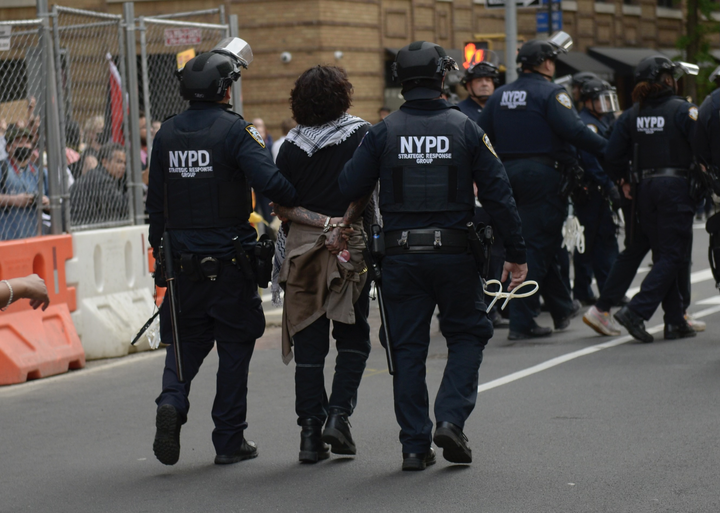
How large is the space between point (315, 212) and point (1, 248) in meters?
3.53

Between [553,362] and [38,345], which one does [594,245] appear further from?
[38,345]

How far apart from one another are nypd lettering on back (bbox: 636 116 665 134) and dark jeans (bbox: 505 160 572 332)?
0.73 m

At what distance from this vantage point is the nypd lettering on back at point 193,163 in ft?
19.2

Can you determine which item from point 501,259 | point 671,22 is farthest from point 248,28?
point 671,22

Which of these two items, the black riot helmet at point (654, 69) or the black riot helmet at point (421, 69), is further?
the black riot helmet at point (654, 69)

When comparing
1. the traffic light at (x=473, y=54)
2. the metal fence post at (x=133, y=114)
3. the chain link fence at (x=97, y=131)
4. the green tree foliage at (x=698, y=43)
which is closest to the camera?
the chain link fence at (x=97, y=131)

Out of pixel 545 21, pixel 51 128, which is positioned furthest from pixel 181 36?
pixel 545 21

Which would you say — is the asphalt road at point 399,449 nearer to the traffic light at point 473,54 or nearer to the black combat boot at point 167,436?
the black combat boot at point 167,436

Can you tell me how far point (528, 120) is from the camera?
9148 millimetres

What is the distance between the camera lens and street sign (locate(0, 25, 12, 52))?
8703 mm

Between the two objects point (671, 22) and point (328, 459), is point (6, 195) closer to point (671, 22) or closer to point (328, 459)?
point (328, 459)

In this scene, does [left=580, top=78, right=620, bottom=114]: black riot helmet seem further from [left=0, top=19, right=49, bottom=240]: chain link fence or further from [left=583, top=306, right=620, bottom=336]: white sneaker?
[left=0, top=19, right=49, bottom=240]: chain link fence

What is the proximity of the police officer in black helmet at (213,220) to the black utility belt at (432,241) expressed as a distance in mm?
632

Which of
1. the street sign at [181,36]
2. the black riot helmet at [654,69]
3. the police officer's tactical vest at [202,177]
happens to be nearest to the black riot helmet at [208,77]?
the police officer's tactical vest at [202,177]
